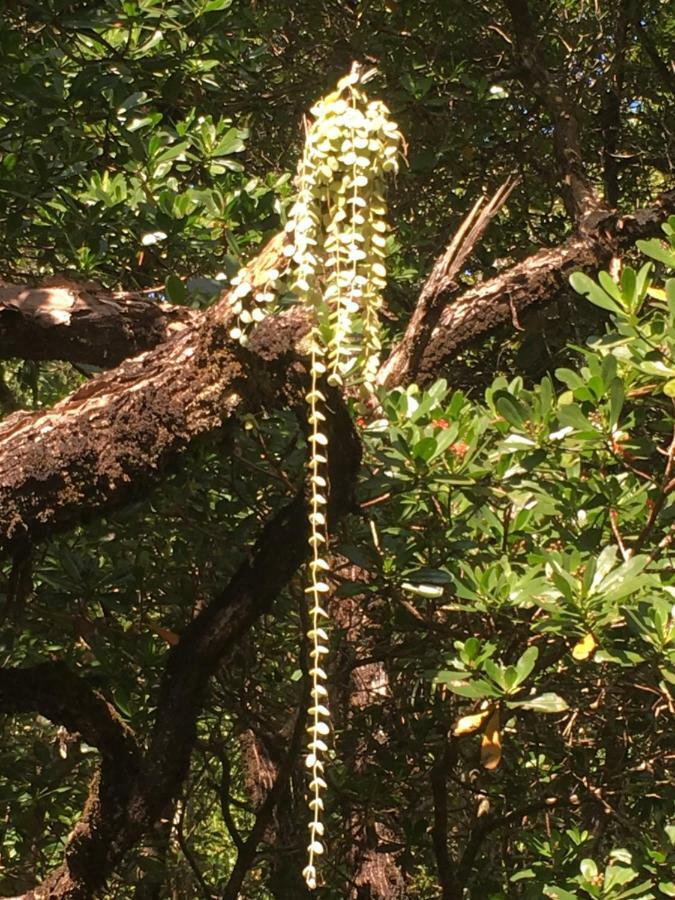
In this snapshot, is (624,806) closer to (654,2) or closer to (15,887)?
(15,887)

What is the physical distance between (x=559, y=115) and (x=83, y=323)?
291 centimetres

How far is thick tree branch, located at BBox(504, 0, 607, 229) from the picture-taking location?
188 inches

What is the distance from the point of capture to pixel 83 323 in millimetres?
2955

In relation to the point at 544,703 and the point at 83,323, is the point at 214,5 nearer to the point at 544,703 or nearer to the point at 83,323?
the point at 83,323

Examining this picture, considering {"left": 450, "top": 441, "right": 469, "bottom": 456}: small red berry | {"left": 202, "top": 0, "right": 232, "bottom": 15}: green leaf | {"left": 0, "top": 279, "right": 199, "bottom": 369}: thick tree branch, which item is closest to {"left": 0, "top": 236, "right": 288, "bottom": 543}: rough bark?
{"left": 0, "top": 279, "right": 199, "bottom": 369}: thick tree branch

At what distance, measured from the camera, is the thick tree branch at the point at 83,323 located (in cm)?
286

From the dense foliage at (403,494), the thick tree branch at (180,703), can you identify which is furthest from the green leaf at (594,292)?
the thick tree branch at (180,703)

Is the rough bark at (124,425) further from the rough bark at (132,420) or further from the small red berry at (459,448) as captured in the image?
the small red berry at (459,448)

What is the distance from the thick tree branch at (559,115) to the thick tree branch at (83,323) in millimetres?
2276

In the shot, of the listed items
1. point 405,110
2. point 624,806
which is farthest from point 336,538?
point 405,110

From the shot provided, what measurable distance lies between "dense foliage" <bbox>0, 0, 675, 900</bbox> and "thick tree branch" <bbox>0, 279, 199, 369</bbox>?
168 millimetres

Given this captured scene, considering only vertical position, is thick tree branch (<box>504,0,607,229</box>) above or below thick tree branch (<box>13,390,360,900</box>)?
above

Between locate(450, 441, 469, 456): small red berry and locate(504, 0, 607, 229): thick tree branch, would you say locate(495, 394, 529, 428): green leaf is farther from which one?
locate(504, 0, 607, 229): thick tree branch

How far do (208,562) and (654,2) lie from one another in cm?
376
